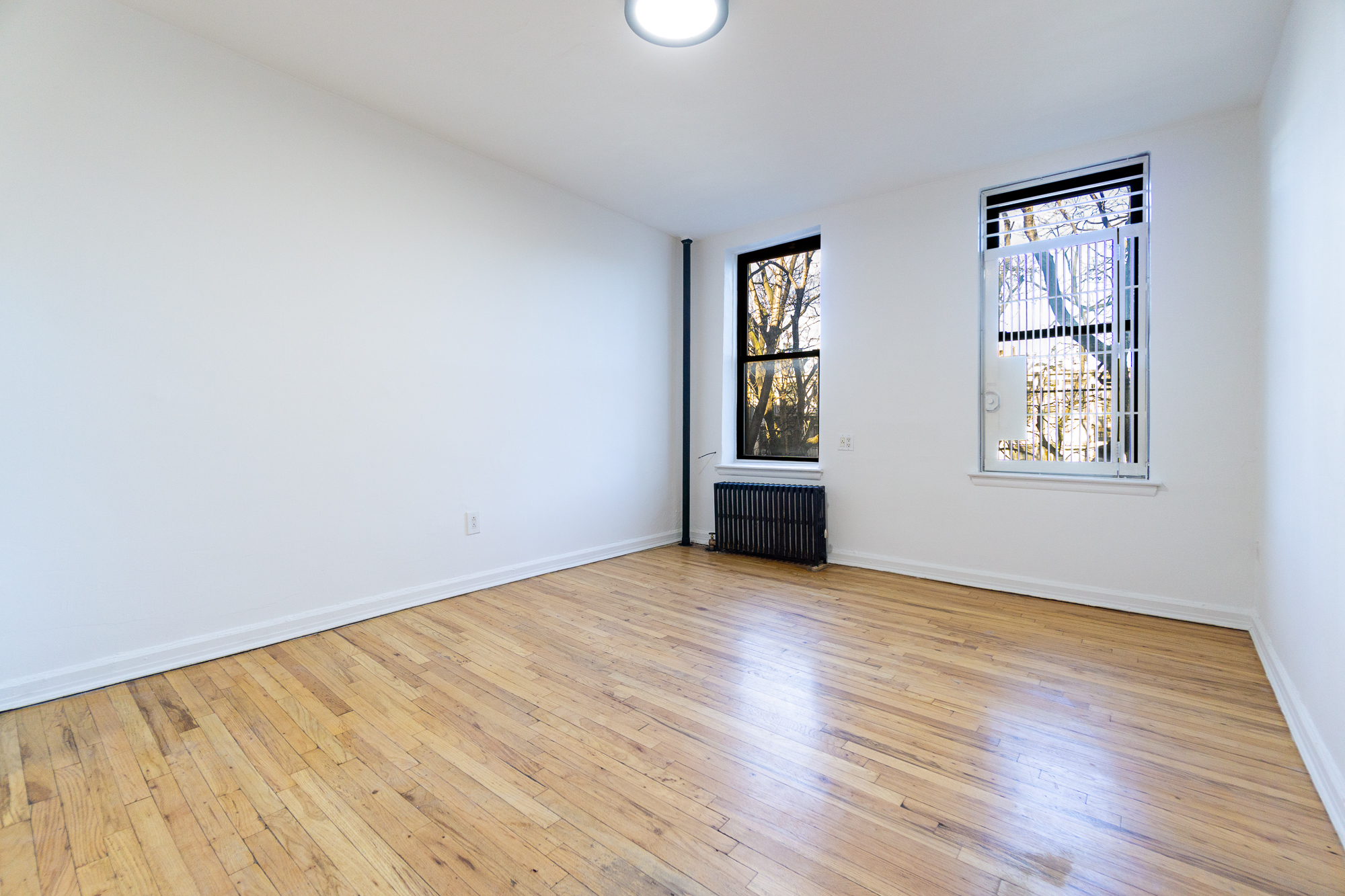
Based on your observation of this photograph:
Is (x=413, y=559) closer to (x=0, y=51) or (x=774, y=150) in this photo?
(x=0, y=51)

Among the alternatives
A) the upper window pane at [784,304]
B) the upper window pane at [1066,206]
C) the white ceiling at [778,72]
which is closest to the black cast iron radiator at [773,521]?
the upper window pane at [784,304]

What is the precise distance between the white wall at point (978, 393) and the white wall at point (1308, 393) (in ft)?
1.21

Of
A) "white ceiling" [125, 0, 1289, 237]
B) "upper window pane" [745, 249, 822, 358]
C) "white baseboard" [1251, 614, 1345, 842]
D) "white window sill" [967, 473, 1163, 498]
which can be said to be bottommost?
"white baseboard" [1251, 614, 1345, 842]

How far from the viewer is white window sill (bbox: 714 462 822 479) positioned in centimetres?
444

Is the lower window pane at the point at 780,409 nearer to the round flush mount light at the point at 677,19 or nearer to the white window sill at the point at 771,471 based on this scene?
the white window sill at the point at 771,471

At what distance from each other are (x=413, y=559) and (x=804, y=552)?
2621mm

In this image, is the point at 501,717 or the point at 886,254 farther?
the point at 886,254

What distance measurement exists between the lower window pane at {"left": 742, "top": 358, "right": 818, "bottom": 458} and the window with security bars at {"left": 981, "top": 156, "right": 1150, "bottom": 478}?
1313 millimetres

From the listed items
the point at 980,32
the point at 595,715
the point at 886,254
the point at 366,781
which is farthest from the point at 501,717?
the point at 886,254

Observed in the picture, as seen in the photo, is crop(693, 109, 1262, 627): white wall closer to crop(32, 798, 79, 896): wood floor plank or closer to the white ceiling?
the white ceiling

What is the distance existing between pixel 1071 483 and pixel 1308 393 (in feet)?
4.86

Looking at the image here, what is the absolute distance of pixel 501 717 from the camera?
79.1 inches

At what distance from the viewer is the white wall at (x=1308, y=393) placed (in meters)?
1.61

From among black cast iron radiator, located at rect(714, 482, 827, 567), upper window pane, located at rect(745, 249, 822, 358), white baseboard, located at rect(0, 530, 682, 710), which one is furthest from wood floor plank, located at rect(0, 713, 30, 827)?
upper window pane, located at rect(745, 249, 822, 358)
